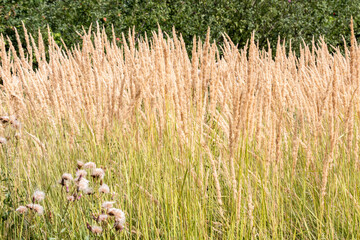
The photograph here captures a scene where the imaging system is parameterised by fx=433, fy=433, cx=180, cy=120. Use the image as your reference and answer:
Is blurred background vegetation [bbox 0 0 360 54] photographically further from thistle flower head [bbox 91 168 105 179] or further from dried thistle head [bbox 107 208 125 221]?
dried thistle head [bbox 107 208 125 221]

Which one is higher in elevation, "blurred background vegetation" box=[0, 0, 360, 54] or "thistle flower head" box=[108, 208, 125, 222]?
"blurred background vegetation" box=[0, 0, 360, 54]

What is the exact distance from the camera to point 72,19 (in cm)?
661

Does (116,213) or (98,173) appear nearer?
(116,213)

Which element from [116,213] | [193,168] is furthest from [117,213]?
[193,168]

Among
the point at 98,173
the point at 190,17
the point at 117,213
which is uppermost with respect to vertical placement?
the point at 190,17

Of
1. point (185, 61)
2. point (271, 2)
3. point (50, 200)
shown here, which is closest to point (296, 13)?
point (271, 2)

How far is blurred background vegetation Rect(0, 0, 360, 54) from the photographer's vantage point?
6418 millimetres

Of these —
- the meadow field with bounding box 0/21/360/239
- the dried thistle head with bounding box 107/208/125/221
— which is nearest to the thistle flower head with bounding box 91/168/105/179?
the meadow field with bounding box 0/21/360/239

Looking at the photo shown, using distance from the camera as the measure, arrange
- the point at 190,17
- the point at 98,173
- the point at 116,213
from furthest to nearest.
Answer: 1. the point at 190,17
2. the point at 98,173
3. the point at 116,213

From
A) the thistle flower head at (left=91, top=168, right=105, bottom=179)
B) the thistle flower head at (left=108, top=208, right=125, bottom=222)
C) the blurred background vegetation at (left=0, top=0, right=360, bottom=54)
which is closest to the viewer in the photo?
the thistle flower head at (left=108, top=208, right=125, bottom=222)

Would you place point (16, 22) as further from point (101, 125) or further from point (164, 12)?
point (101, 125)

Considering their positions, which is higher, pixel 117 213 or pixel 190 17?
pixel 190 17

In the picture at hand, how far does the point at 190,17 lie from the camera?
6.93m

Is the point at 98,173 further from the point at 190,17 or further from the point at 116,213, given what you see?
the point at 190,17
